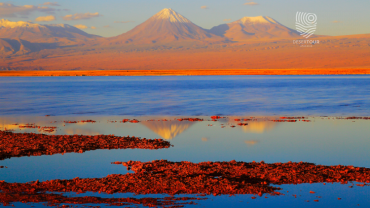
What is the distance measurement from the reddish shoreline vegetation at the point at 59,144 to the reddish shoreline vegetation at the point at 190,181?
130 inches

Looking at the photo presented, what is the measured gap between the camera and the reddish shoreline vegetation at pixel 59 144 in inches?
547

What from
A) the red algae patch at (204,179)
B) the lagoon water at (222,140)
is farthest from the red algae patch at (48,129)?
the red algae patch at (204,179)

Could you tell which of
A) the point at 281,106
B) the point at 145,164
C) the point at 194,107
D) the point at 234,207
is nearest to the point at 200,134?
the point at 145,164

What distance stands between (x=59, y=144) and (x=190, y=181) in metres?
6.40

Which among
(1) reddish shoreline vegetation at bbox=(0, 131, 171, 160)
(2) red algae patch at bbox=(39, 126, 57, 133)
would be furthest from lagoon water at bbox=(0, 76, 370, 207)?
(1) reddish shoreline vegetation at bbox=(0, 131, 171, 160)

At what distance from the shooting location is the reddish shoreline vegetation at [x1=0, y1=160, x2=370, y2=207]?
9.52m

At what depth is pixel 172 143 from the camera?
16031 mm

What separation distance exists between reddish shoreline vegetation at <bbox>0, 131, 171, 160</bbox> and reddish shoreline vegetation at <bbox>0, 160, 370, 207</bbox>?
3.31 m

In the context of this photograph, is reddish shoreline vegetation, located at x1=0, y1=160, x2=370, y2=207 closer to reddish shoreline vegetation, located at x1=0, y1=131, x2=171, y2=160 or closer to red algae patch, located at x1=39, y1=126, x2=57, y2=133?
reddish shoreline vegetation, located at x1=0, y1=131, x2=171, y2=160

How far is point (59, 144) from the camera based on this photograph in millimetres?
14742

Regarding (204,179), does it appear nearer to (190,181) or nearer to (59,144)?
(190,181)

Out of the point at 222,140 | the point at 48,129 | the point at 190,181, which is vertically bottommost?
the point at 222,140

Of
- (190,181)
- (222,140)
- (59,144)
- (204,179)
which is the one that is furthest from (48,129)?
(204,179)

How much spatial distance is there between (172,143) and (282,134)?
5.13 m
